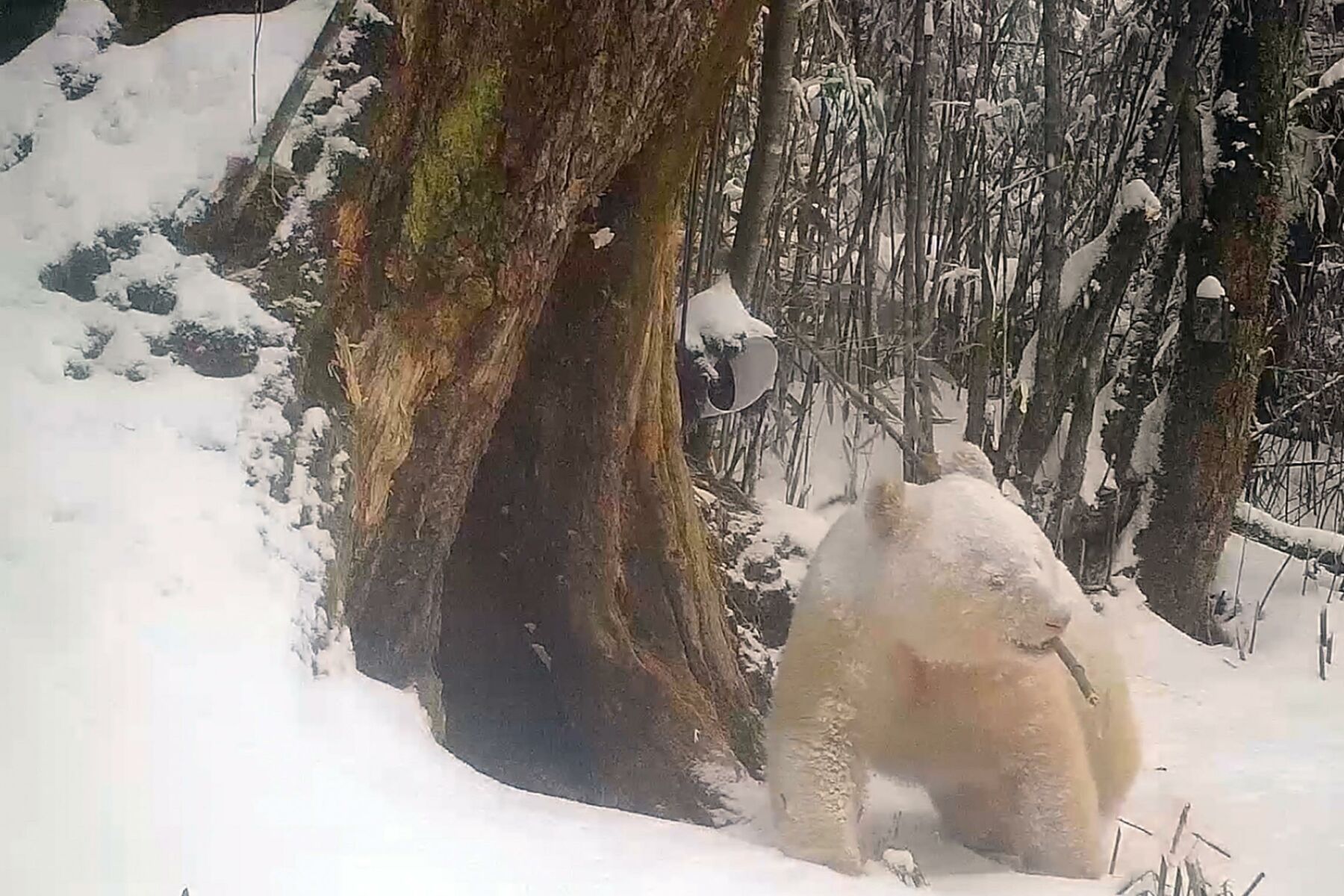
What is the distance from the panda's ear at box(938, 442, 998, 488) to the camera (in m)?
1.26

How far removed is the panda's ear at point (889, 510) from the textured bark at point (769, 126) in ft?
2.43

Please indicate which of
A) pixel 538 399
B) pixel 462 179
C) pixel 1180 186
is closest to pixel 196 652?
pixel 462 179

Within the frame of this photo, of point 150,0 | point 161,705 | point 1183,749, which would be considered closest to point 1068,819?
point 1183,749

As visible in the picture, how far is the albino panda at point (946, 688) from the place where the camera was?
1054 mm

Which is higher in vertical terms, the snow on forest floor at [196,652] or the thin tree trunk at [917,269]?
the thin tree trunk at [917,269]

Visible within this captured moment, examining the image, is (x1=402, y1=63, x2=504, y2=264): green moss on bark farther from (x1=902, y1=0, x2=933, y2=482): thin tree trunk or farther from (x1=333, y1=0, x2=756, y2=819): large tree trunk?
(x1=902, y1=0, x2=933, y2=482): thin tree trunk

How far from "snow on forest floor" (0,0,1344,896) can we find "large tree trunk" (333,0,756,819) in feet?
0.52

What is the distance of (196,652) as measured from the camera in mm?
730

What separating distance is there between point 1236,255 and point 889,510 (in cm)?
122

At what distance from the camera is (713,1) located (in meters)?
1.34

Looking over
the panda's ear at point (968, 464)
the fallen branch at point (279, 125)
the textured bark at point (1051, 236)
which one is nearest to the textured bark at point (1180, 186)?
the textured bark at point (1051, 236)

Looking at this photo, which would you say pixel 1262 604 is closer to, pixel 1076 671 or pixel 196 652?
pixel 1076 671

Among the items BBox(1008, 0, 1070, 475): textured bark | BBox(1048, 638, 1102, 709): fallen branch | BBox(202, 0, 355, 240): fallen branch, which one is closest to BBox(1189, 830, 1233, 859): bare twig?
BBox(1048, 638, 1102, 709): fallen branch

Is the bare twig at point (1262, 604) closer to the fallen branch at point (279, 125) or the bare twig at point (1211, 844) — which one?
the bare twig at point (1211, 844)
